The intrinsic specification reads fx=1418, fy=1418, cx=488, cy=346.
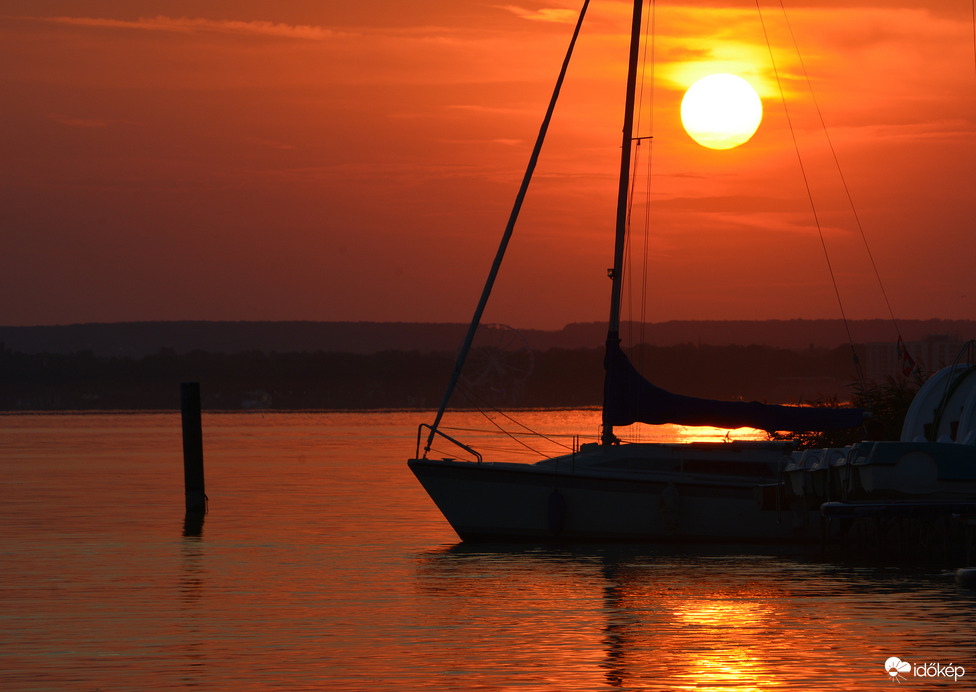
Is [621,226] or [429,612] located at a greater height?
[621,226]

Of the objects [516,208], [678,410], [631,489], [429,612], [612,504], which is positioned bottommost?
[429,612]

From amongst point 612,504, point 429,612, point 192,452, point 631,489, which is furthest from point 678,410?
point 192,452

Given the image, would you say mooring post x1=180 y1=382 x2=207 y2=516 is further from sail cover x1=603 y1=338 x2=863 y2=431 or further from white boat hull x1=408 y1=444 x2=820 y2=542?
sail cover x1=603 y1=338 x2=863 y2=431

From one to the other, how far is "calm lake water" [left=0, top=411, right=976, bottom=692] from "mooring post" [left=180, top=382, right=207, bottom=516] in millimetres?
1944

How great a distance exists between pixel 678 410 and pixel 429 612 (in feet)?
36.5

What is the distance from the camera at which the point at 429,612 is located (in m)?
22.6

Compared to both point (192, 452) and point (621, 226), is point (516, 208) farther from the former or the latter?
point (192, 452)

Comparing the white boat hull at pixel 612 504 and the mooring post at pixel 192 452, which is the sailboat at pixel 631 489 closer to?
the white boat hull at pixel 612 504

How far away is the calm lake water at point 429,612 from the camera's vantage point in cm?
1714

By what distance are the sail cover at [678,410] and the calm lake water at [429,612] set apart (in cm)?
292

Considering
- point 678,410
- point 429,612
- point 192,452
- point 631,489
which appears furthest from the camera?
point 192,452

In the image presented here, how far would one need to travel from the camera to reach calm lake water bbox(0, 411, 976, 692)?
56.2 feet

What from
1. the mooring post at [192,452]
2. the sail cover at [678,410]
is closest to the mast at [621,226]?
the sail cover at [678,410]

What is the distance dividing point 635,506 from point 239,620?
11399 mm
